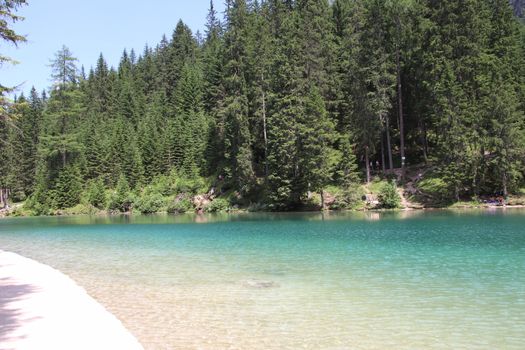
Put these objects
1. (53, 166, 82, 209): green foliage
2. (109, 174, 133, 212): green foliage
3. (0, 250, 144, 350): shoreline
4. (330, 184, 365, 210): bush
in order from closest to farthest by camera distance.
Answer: (0, 250, 144, 350): shoreline → (330, 184, 365, 210): bush → (109, 174, 133, 212): green foliage → (53, 166, 82, 209): green foliage

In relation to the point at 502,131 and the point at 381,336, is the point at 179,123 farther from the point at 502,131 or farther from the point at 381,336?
the point at 381,336

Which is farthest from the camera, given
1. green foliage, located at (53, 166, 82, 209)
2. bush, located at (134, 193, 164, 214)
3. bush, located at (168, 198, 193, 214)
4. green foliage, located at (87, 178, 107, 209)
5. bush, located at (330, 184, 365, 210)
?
green foliage, located at (53, 166, 82, 209)

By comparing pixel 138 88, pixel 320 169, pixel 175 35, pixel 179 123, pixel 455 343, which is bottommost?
pixel 455 343

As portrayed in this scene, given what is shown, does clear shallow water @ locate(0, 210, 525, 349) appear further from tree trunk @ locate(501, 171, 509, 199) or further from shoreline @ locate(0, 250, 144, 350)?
tree trunk @ locate(501, 171, 509, 199)

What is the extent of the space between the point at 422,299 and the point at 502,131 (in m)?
35.7

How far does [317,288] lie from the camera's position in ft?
40.4

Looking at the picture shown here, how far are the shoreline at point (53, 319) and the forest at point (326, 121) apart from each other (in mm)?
34703

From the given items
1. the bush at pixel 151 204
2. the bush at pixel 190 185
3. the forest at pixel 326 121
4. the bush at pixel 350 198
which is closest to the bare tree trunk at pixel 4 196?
the forest at pixel 326 121

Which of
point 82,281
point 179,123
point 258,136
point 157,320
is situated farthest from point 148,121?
point 157,320

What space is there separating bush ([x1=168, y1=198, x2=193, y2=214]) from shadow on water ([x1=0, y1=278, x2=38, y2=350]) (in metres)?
45.7

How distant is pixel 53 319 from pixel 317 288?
273 inches

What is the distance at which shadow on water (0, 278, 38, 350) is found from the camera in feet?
25.0

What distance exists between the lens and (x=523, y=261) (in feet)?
48.6

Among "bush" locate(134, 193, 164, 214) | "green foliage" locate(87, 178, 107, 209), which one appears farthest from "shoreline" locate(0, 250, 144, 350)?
"green foliage" locate(87, 178, 107, 209)
